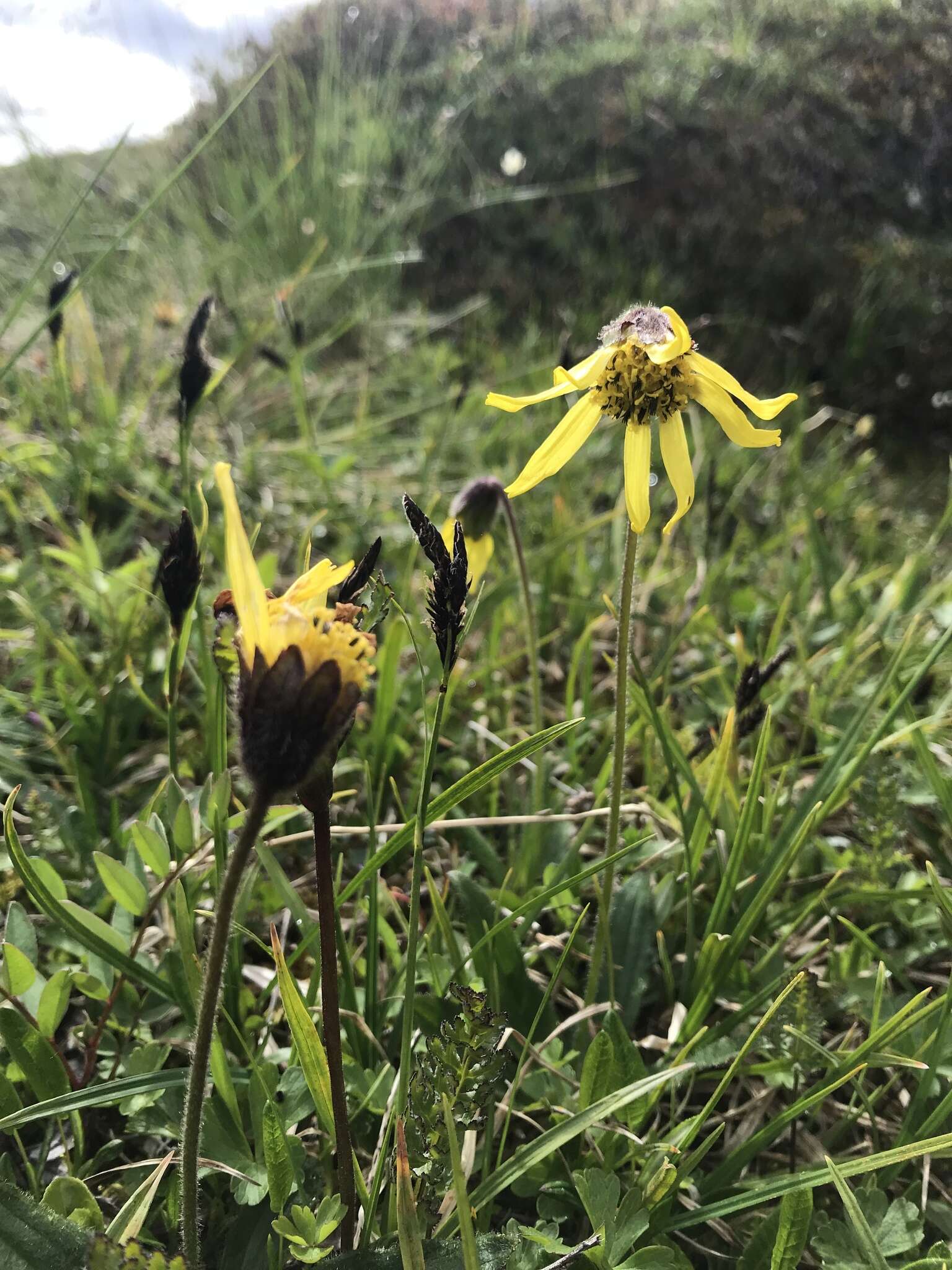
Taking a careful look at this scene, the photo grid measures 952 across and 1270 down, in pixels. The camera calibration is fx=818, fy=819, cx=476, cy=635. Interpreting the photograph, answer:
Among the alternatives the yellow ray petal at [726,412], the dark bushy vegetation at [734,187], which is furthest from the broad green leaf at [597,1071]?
the dark bushy vegetation at [734,187]

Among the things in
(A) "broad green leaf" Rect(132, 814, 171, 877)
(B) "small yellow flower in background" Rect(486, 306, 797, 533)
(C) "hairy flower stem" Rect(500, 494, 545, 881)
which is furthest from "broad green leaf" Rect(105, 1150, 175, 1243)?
(B) "small yellow flower in background" Rect(486, 306, 797, 533)

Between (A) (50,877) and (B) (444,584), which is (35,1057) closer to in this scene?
(A) (50,877)

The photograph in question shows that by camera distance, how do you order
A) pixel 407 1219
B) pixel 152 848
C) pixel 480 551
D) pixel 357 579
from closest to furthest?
pixel 407 1219, pixel 357 579, pixel 152 848, pixel 480 551

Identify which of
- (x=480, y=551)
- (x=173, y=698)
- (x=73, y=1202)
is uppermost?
(x=480, y=551)

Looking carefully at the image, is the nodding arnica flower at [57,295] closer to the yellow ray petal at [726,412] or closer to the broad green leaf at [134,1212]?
the yellow ray petal at [726,412]

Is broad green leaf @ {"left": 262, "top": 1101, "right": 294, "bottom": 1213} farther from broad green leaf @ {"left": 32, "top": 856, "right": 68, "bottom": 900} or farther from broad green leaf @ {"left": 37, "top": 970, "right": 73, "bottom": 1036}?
broad green leaf @ {"left": 32, "top": 856, "right": 68, "bottom": 900}

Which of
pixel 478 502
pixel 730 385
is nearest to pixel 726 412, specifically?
pixel 730 385

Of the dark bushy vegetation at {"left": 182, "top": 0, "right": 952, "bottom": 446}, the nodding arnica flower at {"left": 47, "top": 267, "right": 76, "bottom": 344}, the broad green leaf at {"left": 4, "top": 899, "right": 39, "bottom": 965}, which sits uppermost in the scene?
the dark bushy vegetation at {"left": 182, "top": 0, "right": 952, "bottom": 446}
